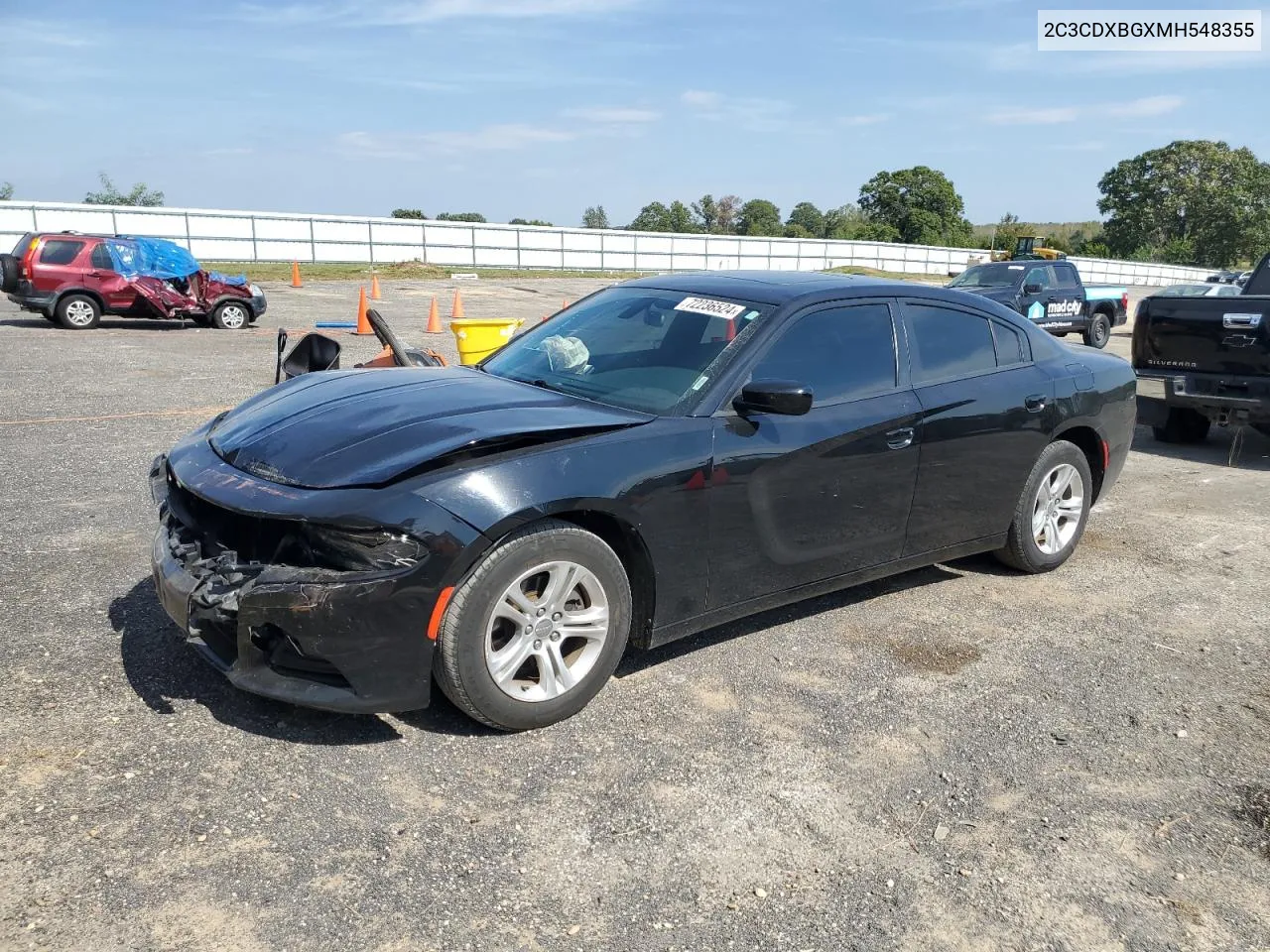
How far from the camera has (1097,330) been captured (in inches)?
794

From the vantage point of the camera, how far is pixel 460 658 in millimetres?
3361

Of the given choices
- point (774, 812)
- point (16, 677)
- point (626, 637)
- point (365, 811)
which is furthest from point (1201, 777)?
point (16, 677)

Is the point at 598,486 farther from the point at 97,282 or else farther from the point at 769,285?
the point at 97,282

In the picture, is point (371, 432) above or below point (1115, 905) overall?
above

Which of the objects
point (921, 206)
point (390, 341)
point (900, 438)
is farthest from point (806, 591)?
point (921, 206)

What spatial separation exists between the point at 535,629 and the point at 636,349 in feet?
4.82

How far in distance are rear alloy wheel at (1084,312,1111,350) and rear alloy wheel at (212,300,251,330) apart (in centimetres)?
1537

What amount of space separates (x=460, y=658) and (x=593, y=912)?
0.97m

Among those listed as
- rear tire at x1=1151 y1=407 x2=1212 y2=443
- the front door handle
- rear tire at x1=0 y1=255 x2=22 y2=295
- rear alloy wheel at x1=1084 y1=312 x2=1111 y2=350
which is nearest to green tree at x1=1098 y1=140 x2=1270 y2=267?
rear alloy wheel at x1=1084 y1=312 x2=1111 y2=350

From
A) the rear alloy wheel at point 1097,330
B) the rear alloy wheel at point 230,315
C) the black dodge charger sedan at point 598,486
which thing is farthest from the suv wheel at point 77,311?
the rear alloy wheel at point 1097,330

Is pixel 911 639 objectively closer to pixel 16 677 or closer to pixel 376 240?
pixel 16 677

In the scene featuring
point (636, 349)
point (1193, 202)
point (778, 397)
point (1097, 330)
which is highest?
point (1193, 202)

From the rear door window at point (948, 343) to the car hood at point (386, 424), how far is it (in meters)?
1.62

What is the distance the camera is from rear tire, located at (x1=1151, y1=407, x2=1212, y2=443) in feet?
31.9
